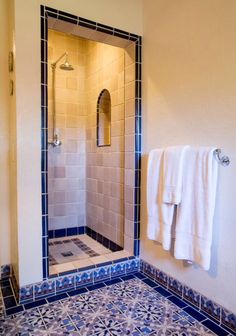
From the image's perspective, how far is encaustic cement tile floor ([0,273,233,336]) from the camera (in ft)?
4.44

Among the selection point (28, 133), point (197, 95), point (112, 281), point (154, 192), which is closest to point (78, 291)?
point (112, 281)

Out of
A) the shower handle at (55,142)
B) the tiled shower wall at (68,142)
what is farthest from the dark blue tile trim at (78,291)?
the shower handle at (55,142)

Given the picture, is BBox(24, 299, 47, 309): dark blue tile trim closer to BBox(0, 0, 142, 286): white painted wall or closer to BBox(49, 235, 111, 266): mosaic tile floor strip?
BBox(0, 0, 142, 286): white painted wall

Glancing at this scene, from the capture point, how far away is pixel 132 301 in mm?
1632

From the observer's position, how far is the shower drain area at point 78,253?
1.96 metres


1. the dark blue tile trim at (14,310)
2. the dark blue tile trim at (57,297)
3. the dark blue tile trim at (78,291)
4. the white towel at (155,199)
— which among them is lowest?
the dark blue tile trim at (78,291)

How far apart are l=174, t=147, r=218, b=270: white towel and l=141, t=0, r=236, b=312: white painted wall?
0.26ft

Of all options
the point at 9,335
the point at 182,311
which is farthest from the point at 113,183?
the point at 9,335

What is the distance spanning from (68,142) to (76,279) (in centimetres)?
163

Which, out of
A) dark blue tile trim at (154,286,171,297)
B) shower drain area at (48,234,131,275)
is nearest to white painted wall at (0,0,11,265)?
shower drain area at (48,234,131,275)

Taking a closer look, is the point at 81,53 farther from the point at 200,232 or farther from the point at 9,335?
the point at 9,335

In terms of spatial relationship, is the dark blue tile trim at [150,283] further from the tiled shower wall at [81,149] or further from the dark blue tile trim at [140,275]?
the tiled shower wall at [81,149]

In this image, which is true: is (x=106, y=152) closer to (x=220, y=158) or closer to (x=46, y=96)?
(x=46, y=96)

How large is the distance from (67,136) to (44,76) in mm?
1320
